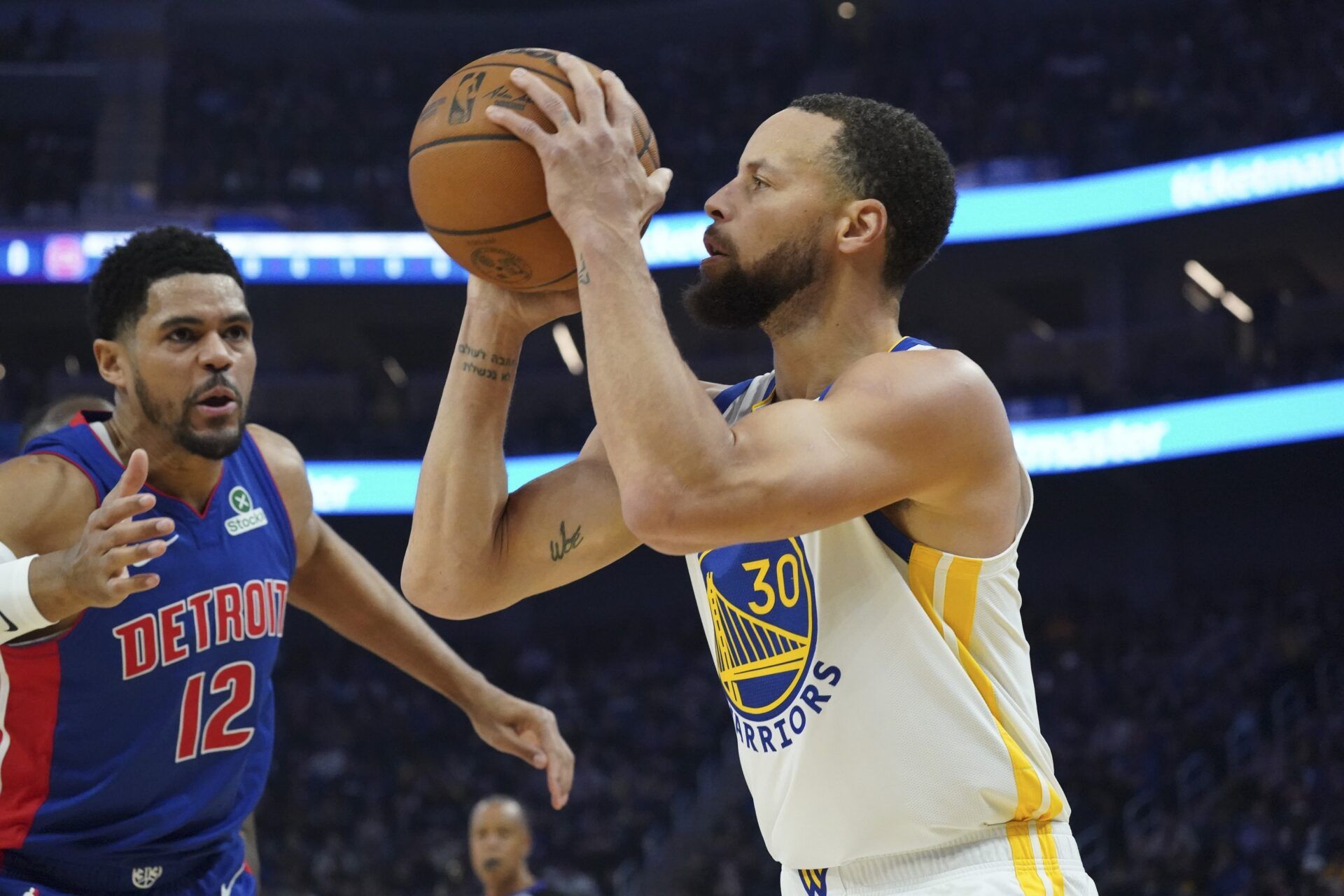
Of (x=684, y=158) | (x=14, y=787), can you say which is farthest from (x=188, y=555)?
(x=684, y=158)

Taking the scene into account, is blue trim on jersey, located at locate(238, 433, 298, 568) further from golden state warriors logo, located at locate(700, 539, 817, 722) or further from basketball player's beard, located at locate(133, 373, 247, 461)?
golden state warriors logo, located at locate(700, 539, 817, 722)

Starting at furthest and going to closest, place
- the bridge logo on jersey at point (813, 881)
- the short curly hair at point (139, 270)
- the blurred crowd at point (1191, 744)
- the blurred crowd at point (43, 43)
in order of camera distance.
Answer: the blurred crowd at point (43, 43) < the blurred crowd at point (1191, 744) < the short curly hair at point (139, 270) < the bridge logo on jersey at point (813, 881)

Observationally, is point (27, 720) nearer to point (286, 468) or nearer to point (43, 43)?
point (286, 468)

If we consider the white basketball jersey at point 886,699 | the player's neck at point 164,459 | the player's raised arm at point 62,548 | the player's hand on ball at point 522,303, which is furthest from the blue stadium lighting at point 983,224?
the white basketball jersey at point 886,699

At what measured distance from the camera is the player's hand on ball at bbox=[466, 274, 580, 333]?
2.59m

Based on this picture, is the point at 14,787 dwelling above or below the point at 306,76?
below

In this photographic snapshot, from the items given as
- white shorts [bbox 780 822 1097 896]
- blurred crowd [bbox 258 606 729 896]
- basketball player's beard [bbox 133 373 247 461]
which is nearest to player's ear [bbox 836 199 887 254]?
white shorts [bbox 780 822 1097 896]

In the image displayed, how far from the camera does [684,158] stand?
64.2ft

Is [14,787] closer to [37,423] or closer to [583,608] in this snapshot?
[37,423]

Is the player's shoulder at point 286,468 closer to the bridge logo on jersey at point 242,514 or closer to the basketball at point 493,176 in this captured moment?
the bridge logo on jersey at point 242,514

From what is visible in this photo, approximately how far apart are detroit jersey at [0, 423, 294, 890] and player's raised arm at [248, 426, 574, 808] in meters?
0.31

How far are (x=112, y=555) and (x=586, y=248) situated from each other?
3.58 ft

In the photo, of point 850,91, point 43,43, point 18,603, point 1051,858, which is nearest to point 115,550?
point 18,603

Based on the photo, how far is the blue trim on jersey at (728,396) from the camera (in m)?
2.68
